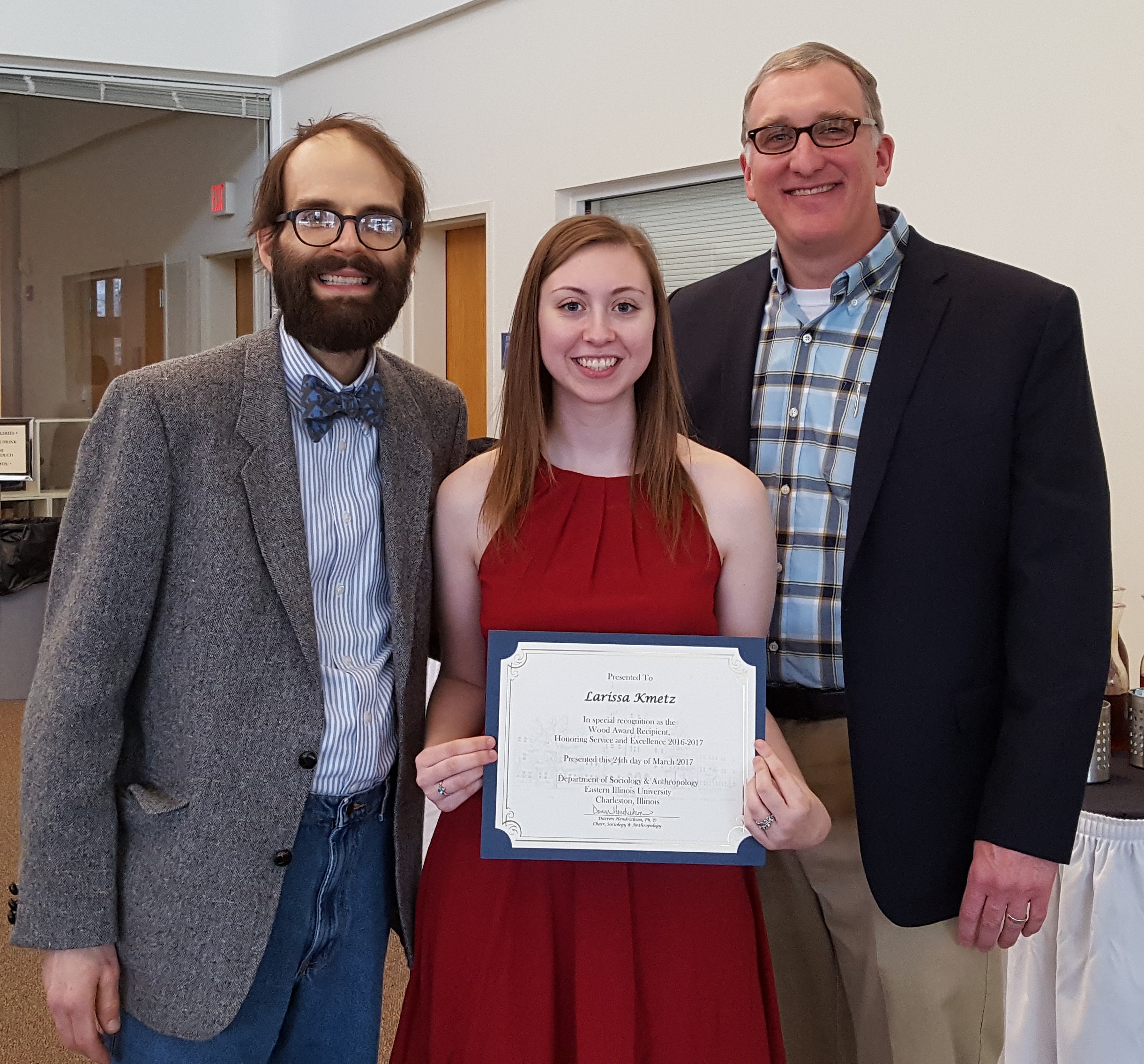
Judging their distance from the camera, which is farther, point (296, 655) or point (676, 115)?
point (676, 115)

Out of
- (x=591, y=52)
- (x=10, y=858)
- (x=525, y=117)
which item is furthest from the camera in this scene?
(x=525, y=117)

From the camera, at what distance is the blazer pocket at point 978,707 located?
1.90 meters

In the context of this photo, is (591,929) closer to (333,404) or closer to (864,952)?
(864,952)

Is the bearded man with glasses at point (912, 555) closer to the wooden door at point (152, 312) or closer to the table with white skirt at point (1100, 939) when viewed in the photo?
the table with white skirt at point (1100, 939)

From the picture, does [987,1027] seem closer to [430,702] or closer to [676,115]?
[430,702]

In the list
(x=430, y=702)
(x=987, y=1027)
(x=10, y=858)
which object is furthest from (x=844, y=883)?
(x=10, y=858)

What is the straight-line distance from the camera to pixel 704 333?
2.17 metres

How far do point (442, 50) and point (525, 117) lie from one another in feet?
2.76

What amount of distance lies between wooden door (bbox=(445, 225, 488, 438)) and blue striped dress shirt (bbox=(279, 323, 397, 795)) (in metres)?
4.98

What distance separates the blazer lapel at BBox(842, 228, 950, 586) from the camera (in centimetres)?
188

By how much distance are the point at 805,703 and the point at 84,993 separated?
46.5 inches

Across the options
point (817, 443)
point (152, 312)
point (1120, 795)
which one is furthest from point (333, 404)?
point (152, 312)

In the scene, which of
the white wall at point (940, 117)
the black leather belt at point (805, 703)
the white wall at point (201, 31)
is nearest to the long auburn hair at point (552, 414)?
the black leather belt at point (805, 703)

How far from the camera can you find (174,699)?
1.59m
